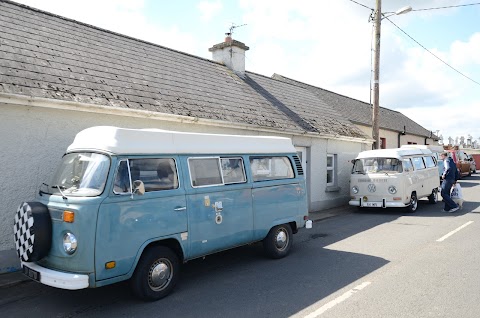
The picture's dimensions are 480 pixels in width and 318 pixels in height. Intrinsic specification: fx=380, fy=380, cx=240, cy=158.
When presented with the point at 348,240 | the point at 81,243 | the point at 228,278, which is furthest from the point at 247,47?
the point at 81,243

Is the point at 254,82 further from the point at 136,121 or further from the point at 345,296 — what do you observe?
the point at 345,296

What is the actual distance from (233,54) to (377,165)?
6964mm

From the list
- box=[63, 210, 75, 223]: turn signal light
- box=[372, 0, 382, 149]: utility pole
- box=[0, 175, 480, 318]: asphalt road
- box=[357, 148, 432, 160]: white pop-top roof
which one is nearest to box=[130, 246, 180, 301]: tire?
box=[0, 175, 480, 318]: asphalt road

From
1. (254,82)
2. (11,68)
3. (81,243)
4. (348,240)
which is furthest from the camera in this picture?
(254,82)

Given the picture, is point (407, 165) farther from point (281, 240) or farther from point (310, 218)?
point (281, 240)

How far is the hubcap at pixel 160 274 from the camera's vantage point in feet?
17.6

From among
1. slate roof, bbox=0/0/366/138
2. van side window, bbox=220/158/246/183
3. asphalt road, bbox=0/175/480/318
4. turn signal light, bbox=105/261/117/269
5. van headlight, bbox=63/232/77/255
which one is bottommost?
asphalt road, bbox=0/175/480/318

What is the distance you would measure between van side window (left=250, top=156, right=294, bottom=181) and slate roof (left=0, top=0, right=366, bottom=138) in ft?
9.20

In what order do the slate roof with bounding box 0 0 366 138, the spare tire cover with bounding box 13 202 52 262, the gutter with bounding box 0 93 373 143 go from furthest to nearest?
the slate roof with bounding box 0 0 366 138, the gutter with bounding box 0 93 373 143, the spare tire cover with bounding box 13 202 52 262

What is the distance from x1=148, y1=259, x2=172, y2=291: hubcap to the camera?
5367mm

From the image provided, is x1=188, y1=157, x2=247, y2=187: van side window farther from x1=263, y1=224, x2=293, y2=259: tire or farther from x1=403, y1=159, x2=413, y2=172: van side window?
x1=403, y1=159, x2=413, y2=172: van side window

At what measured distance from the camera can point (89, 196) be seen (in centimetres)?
489

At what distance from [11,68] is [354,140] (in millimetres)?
12770

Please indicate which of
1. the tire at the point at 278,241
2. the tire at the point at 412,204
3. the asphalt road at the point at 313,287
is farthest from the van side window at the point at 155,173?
the tire at the point at 412,204
